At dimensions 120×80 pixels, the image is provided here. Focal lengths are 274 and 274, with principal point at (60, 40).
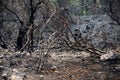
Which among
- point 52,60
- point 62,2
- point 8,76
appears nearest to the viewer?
point 8,76

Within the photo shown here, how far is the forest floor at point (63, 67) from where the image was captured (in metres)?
6.65

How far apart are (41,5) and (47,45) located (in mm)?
3123

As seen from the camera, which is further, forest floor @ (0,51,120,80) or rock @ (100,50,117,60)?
rock @ (100,50,117,60)

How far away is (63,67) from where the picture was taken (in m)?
7.70

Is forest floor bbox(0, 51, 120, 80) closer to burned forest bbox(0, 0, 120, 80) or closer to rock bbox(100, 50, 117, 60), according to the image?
burned forest bbox(0, 0, 120, 80)

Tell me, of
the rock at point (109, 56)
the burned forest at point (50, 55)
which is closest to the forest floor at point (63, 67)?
the burned forest at point (50, 55)

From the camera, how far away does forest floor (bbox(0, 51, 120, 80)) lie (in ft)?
21.8

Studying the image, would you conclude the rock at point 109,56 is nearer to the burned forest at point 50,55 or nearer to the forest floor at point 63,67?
the burned forest at point 50,55

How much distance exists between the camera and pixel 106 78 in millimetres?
6457

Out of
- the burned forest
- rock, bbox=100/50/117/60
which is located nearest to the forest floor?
the burned forest

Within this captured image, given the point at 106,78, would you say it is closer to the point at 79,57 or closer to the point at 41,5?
the point at 79,57

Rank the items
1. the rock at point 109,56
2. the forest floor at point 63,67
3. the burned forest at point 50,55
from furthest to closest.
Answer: the rock at point 109,56
the burned forest at point 50,55
the forest floor at point 63,67

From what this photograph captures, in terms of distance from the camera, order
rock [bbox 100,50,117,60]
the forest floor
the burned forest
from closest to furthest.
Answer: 1. the forest floor
2. the burned forest
3. rock [bbox 100,50,117,60]

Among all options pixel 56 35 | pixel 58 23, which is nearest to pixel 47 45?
pixel 56 35
